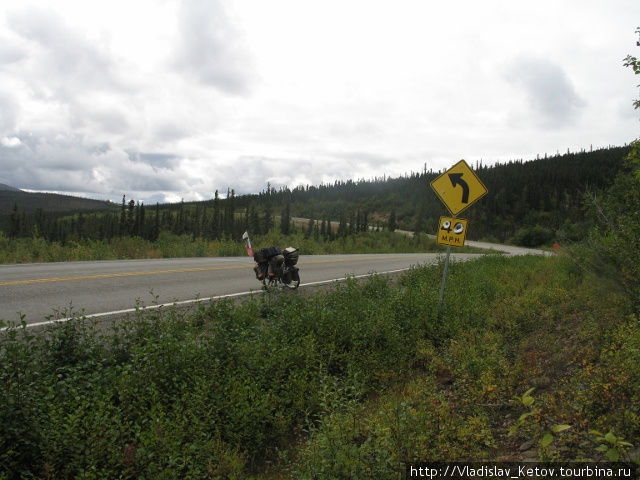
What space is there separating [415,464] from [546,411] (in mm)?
1598

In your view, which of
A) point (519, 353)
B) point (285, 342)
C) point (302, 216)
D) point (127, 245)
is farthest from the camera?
point (302, 216)

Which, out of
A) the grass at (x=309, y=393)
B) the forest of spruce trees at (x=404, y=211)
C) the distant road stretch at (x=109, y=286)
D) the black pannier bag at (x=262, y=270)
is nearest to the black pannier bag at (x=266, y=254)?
the black pannier bag at (x=262, y=270)

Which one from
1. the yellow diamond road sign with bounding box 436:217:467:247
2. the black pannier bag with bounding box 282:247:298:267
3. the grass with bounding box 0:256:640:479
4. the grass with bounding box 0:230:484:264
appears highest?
the yellow diamond road sign with bounding box 436:217:467:247

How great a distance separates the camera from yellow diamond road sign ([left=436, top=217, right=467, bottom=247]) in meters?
7.28

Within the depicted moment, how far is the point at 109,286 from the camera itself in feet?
27.2

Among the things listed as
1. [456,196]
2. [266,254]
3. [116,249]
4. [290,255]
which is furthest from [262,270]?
[116,249]

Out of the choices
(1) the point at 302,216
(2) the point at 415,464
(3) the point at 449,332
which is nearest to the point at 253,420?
(2) the point at 415,464

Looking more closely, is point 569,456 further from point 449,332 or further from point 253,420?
point 449,332

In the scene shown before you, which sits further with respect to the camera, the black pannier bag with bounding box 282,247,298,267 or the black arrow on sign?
the black pannier bag with bounding box 282,247,298,267

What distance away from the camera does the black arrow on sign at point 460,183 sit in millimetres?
7297

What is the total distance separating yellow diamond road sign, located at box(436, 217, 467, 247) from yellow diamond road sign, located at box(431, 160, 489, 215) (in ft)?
0.65

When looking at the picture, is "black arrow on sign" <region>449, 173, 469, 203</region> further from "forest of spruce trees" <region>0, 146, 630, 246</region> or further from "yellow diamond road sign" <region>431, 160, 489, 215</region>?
"forest of spruce trees" <region>0, 146, 630, 246</region>

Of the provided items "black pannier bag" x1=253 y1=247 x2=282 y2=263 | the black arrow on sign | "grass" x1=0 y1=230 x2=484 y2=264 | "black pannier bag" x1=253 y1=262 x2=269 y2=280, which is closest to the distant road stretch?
"black pannier bag" x1=253 y1=262 x2=269 y2=280

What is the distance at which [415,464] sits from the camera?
9.85ft
